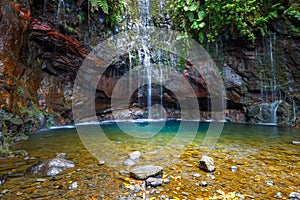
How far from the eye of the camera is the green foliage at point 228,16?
7.82m

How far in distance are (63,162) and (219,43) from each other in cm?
925

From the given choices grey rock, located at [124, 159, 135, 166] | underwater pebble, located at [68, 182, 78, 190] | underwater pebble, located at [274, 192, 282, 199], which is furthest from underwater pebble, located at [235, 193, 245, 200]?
underwater pebble, located at [68, 182, 78, 190]

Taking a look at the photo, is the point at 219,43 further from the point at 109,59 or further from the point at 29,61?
the point at 29,61

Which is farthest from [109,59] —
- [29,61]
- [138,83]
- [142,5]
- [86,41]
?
[142,5]

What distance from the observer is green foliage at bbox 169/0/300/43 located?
7816mm

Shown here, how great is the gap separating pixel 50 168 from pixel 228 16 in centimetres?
906

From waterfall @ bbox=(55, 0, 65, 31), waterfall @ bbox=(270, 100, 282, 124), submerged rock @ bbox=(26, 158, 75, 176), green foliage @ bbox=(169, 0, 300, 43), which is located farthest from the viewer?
waterfall @ bbox=(270, 100, 282, 124)

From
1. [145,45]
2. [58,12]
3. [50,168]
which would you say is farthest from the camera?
[145,45]

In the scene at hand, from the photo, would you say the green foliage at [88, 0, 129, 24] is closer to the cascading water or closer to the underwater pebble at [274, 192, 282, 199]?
the cascading water

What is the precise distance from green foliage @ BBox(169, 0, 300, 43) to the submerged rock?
332 inches

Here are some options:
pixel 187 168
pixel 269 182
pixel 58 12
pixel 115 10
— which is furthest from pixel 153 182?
pixel 115 10

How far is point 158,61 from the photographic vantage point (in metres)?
10.4

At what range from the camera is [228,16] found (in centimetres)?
823

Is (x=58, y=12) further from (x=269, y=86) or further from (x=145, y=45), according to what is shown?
(x=269, y=86)
